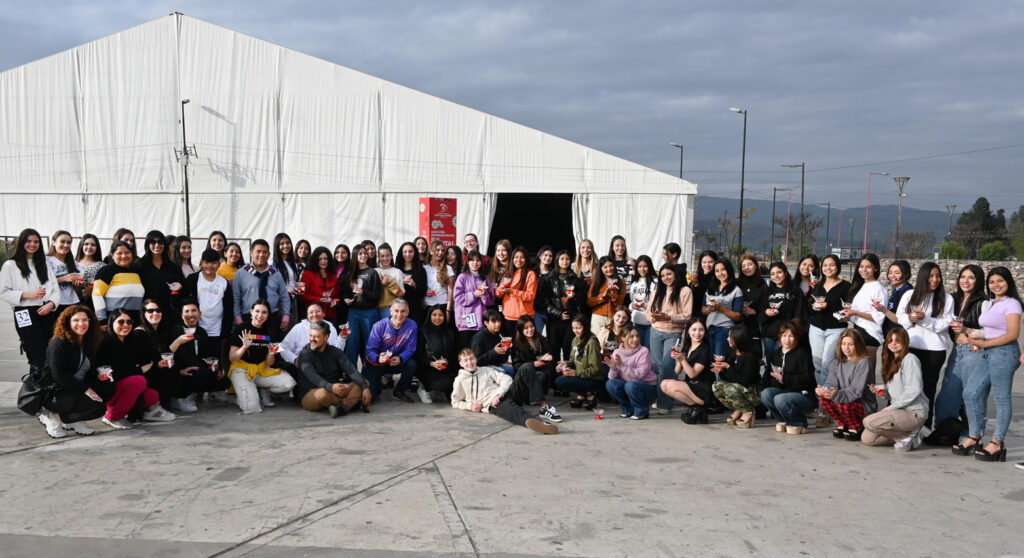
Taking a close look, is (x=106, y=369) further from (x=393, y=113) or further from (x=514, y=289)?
(x=393, y=113)

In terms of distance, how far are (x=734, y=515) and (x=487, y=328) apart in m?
3.64

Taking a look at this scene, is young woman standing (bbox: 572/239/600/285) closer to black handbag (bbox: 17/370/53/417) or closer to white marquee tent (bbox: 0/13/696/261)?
black handbag (bbox: 17/370/53/417)

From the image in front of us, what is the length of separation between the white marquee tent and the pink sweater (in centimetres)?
1470

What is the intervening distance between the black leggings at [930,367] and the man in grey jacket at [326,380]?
4.96 meters

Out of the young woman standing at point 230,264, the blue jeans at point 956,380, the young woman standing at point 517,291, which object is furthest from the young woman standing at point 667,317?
the young woman standing at point 230,264

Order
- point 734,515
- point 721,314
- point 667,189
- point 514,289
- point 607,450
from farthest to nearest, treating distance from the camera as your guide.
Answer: point 667,189 < point 514,289 < point 721,314 < point 607,450 < point 734,515

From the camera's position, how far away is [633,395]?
6652 mm

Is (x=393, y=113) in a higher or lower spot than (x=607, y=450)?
higher

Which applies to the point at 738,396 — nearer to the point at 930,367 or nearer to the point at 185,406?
the point at 930,367

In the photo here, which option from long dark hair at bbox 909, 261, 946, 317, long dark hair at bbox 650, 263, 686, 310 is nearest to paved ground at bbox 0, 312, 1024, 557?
long dark hair at bbox 909, 261, 946, 317

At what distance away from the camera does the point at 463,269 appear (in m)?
8.04

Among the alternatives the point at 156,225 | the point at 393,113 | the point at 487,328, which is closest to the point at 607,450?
the point at 487,328

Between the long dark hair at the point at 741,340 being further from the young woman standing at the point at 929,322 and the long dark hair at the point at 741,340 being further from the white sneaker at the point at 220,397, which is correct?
the white sneaker at the point at 220,397

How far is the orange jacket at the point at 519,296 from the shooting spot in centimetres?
762
